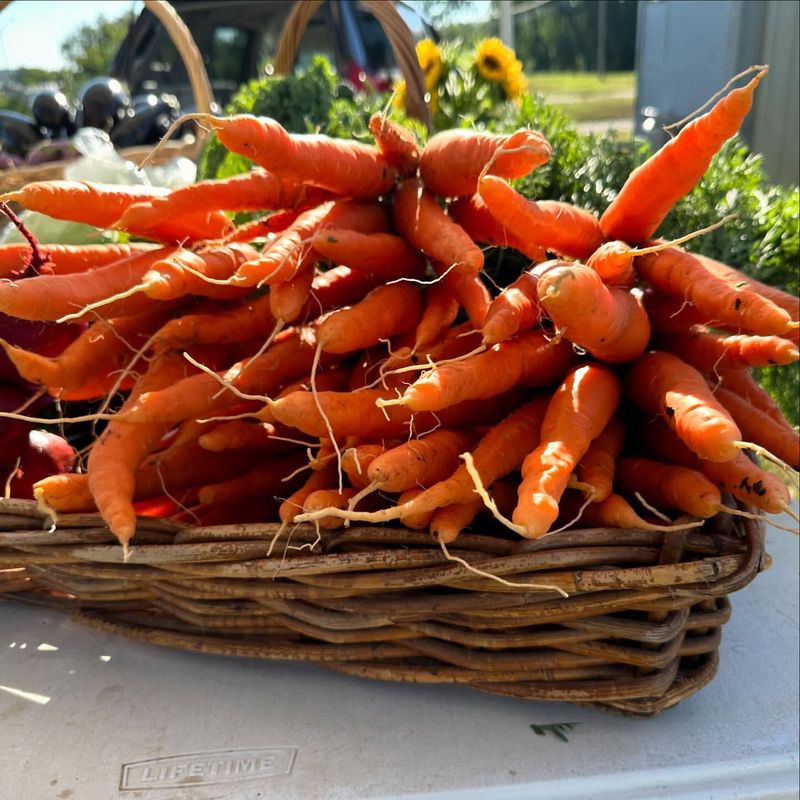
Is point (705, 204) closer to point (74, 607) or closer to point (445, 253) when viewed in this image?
point (445, 253)

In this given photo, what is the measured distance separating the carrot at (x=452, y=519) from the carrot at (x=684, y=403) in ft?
0.70

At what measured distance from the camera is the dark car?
4.30 meters

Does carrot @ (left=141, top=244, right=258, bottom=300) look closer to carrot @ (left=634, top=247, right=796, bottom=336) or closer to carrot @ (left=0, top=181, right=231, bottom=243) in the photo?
carrot @ (left=0, top=181, right=231, bottom=243)

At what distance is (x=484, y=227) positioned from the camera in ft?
2.88

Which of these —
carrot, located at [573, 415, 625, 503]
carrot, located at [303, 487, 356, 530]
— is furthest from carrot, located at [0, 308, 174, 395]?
carrot, located at [573, 415, 625, 503]

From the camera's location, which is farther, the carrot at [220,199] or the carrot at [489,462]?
Answer: the carrot at [220,199]

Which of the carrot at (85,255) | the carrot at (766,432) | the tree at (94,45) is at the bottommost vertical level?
the carrot at (766,432)

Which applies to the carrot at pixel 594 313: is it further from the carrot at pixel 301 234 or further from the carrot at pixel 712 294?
the carrot at pixel 301 234

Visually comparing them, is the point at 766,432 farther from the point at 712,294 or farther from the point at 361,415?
the point at 361,415

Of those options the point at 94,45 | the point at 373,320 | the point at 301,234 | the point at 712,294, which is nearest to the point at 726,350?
the point at 712,294

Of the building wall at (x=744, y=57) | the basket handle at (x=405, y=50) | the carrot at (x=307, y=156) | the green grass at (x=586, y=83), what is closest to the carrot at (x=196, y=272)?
the carrot at (x=307, y=156)

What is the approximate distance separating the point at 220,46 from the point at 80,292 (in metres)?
4.48

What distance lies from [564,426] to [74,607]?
626 millimetres

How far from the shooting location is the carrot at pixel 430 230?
79 cm
